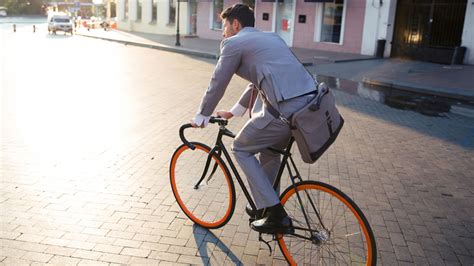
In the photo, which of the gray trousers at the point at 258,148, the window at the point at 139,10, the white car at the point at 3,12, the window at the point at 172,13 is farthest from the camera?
the white car at the point at 3,12

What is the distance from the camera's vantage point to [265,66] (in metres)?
3.02

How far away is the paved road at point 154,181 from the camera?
3646mm

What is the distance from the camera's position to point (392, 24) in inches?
818

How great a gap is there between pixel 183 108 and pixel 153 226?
516 cm

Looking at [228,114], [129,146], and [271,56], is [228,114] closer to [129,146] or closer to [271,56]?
[271,56]

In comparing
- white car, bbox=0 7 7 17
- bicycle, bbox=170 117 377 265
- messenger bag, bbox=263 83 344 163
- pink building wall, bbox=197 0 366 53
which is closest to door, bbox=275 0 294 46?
pink building wall, bbox=197 0 366 53

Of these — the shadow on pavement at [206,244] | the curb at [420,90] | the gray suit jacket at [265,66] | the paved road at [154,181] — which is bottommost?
the shadow on pavement at [206,244]

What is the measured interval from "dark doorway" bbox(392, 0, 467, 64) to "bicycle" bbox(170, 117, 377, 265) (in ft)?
57.9

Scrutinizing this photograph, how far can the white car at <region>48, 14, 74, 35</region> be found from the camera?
34594 millimetres

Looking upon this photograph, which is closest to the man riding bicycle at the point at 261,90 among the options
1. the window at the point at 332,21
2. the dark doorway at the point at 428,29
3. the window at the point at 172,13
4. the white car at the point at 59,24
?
the dark doorway at the point at 428,29

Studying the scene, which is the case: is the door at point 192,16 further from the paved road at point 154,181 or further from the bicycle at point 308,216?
the bicycle at point 308,216

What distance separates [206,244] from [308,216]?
98cm

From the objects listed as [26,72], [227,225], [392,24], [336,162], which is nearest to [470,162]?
[336,162]

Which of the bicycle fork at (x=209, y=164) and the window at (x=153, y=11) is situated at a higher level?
the window at (x=153, y=11)
